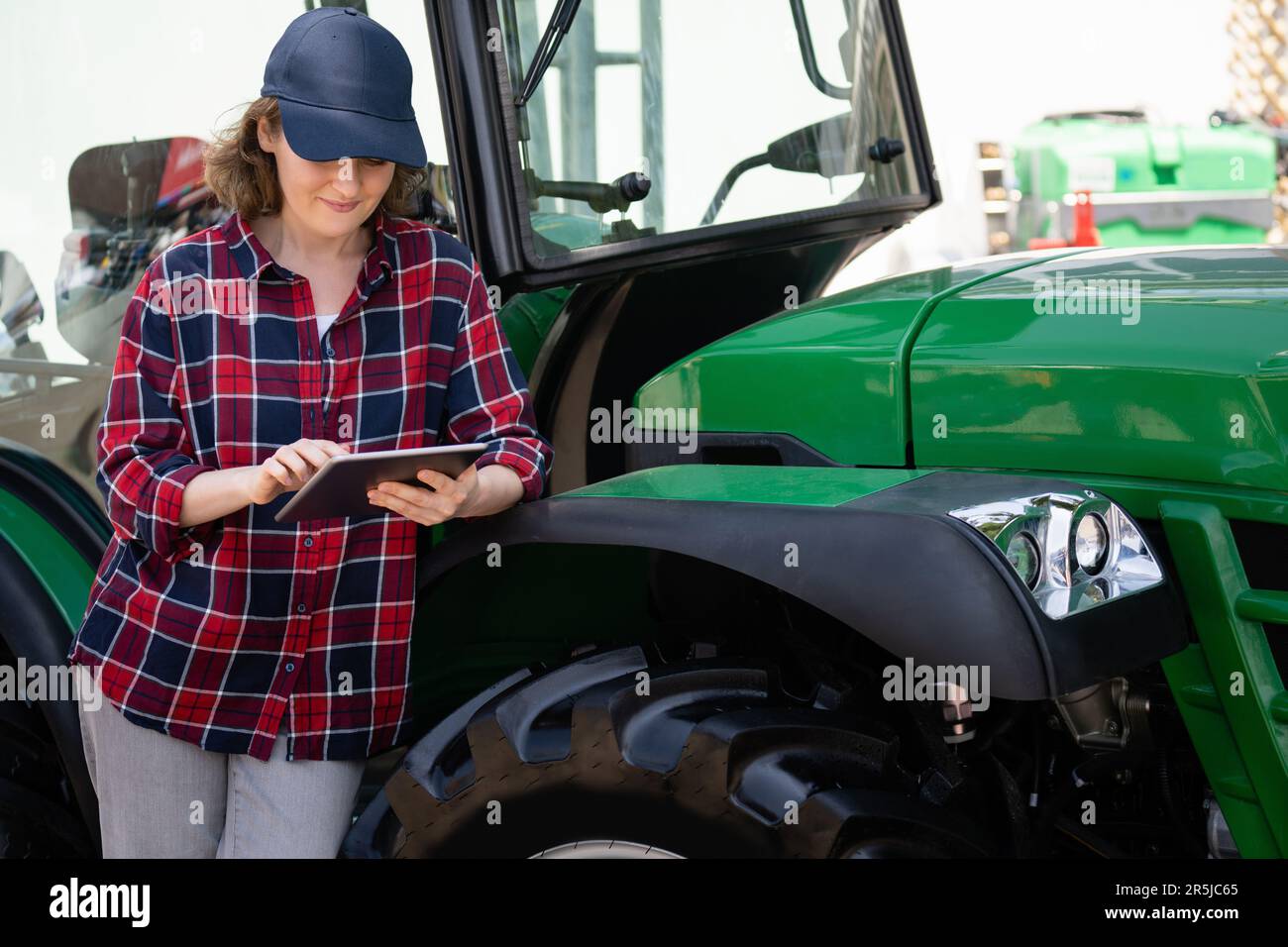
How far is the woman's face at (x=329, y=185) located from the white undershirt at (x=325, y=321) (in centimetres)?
11

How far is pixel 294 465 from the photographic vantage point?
1.86 metres

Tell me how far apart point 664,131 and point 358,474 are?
1.09m

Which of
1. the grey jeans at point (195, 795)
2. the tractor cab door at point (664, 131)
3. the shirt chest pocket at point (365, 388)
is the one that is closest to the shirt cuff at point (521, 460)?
the shirt chest pocket at point (365, 388)

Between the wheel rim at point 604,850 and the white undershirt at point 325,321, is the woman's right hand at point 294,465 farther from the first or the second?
the wheel rim at point 604,850

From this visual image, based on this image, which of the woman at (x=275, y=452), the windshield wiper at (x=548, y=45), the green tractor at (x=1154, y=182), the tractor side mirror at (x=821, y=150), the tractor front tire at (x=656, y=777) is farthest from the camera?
the green tractor at (x=1154, y=182)

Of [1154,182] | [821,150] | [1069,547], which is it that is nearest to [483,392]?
[1069,547]

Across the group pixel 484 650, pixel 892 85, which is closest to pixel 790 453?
pixel 484 650

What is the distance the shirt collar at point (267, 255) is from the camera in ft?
6.86

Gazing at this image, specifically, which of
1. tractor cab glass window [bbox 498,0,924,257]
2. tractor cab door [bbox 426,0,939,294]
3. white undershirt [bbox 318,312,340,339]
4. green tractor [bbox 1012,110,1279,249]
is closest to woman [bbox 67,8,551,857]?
white undershirt [bbox 318,312,340,339]

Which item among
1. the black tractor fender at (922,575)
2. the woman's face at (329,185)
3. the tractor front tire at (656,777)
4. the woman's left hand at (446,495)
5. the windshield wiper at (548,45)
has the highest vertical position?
the windshield wiper at (548,45)

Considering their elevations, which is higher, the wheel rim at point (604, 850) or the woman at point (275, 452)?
the woman at point (275, 452)

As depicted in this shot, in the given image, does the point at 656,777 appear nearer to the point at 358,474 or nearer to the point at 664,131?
the point at 358,474

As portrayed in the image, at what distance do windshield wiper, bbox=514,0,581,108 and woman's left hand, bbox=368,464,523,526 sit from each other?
2.18 feet

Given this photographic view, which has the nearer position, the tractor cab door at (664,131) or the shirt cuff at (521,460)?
the shirt cuff at (521,460)
